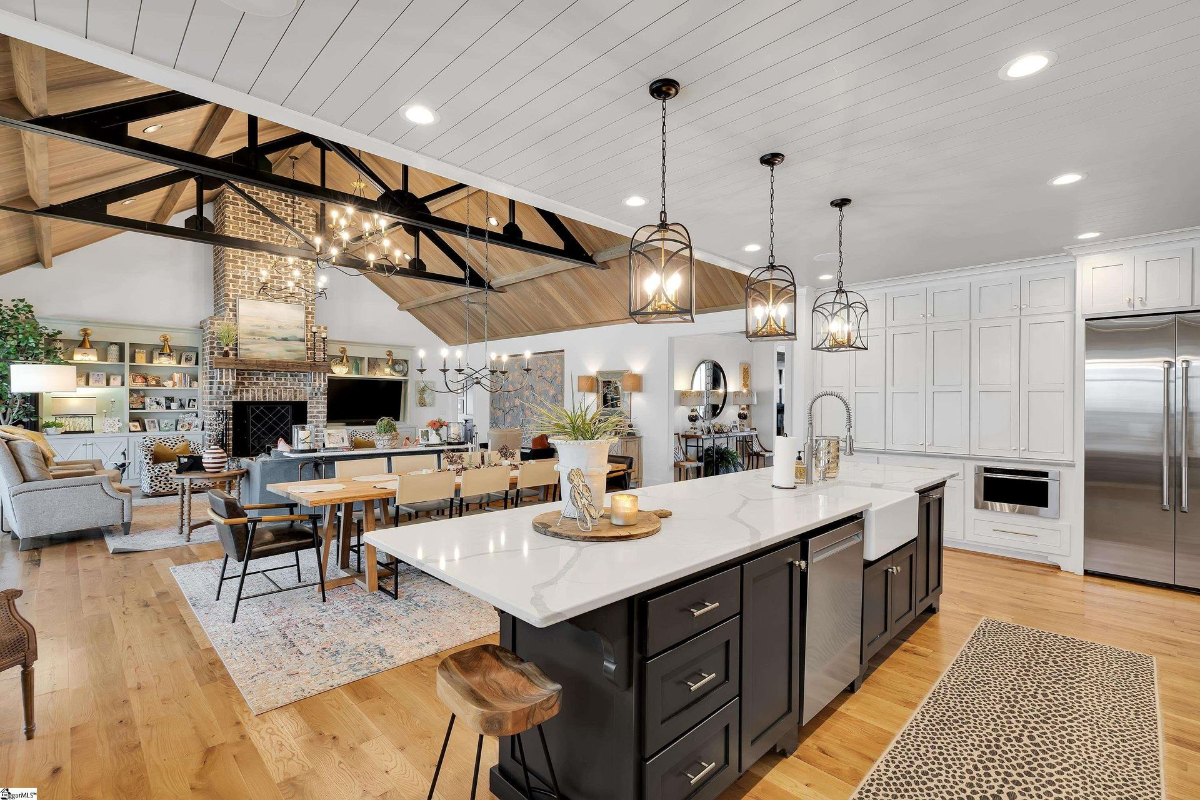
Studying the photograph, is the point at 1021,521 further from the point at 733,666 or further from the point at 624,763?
the point at 624,763

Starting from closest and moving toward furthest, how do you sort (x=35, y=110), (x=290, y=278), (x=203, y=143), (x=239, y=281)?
(x=35, y=110) → (x=203, y=143) → (x=290, y=278) → (x=239, y=281)

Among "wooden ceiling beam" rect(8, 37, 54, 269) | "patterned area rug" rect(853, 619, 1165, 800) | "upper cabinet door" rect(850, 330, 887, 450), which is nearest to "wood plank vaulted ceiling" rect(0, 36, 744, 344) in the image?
"wooden ceiling beam" rect(8, 37, 54, 269)

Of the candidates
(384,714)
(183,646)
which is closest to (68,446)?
(183,646)

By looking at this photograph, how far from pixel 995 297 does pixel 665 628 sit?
507cm

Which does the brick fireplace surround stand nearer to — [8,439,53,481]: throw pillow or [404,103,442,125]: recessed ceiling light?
[8,439,53,481]: throw pillow

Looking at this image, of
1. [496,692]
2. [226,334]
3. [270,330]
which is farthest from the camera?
[270,330]

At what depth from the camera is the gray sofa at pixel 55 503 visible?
4.95m

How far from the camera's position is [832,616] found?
2404 mm

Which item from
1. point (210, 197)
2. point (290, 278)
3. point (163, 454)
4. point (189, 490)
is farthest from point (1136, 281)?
point (210, 197)

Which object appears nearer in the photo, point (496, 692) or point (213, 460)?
point (496, 692)

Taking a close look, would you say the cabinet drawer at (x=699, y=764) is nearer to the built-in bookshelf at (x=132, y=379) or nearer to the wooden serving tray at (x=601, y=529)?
the wooden serving tray at (x=601, y=529)

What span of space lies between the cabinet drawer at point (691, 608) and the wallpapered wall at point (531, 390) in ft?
28.8

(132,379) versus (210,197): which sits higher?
(210,197)

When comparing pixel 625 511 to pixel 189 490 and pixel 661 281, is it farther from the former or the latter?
pixel 189 490
